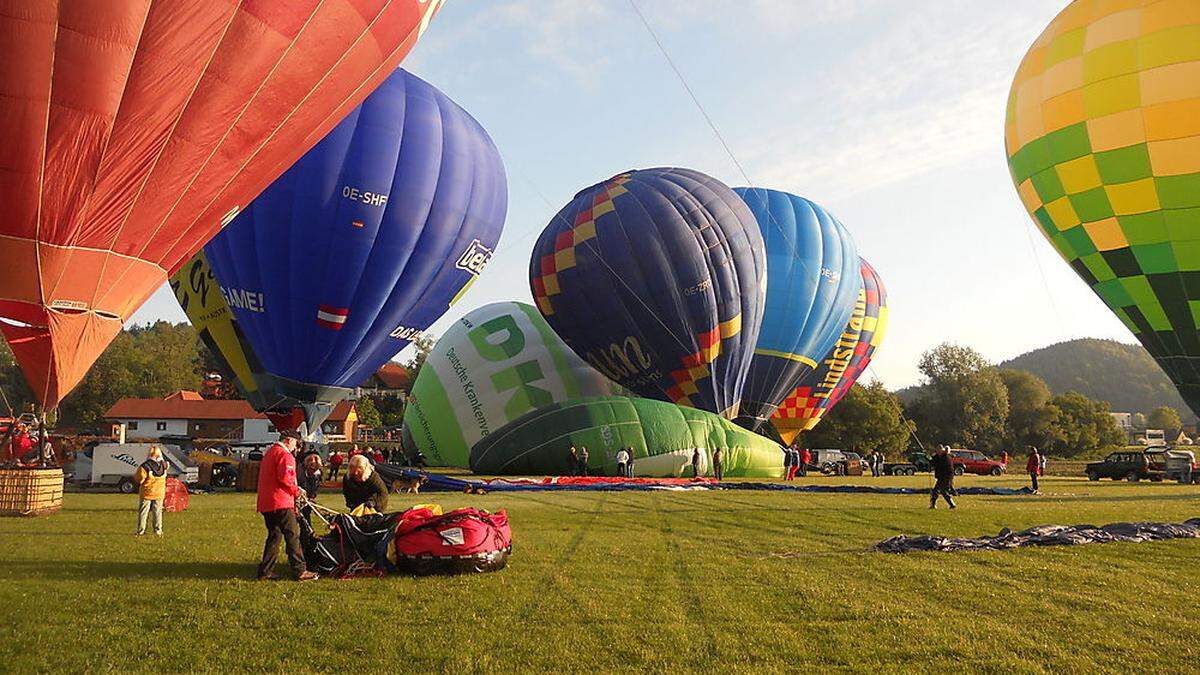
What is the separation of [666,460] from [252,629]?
60.4 ft

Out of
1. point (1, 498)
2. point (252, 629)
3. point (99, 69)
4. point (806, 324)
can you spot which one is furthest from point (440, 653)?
point (806, 324)

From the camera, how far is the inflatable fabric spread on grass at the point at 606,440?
2291cm

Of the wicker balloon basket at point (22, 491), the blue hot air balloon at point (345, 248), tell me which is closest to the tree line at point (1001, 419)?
the blue hot air balloon at point (345, 248)

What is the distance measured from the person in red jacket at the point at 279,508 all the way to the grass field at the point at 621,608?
301 millimetres

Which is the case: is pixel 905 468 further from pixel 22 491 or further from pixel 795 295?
pixel 22 491

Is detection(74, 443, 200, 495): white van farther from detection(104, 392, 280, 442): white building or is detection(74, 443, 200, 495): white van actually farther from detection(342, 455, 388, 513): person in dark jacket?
detection(104, 392, 280, 442): white building

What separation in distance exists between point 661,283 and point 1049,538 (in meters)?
17.7

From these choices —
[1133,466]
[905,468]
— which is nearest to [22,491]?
[1133,466]

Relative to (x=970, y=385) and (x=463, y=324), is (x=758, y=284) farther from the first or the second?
(x=970, y=385)

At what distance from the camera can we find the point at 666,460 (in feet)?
77.0

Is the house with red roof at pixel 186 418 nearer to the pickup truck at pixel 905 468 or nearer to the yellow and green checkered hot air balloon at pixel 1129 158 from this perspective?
the pickup truck at pixel 905 468

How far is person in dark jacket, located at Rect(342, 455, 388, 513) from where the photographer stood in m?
8.84

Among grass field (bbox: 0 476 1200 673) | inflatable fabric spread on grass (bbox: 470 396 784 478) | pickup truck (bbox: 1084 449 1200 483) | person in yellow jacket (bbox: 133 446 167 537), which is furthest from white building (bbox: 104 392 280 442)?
grass field (bbox: 0 476 1200 673)

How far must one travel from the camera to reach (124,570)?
24.9 feet
